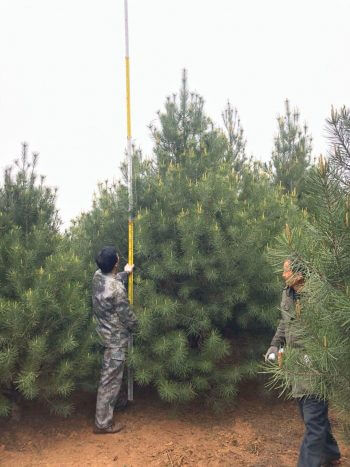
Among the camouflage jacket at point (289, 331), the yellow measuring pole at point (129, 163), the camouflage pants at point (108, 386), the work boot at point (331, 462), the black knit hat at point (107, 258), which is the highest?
the yellow measuring pole at point (129, 163)

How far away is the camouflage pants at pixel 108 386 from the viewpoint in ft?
14.1

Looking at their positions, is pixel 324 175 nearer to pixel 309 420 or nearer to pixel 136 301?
pixel 309 420

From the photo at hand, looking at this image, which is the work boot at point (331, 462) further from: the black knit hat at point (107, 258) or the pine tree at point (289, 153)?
the pine tree at point (289, 153)

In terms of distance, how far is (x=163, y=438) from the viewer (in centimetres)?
429

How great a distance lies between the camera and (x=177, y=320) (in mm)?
4461

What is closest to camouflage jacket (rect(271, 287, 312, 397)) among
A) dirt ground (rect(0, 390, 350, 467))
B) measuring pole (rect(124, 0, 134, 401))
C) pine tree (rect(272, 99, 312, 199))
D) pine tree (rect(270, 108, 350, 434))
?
pine tree (rect(270, 108, 350, 434))

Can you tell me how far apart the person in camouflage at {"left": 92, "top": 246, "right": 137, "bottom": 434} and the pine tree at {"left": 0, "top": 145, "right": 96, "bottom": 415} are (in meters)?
0.15

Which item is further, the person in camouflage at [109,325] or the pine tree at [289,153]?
the pine tree at [289,153]

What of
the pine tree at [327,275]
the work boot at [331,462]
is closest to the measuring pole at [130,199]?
the work boot at [331,462]

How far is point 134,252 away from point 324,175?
9.96 feet

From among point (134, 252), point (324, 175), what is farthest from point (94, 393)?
point (324, 175)

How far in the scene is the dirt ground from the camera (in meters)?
3.89

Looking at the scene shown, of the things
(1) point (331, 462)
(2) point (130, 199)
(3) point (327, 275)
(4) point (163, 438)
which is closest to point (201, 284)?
(2) point (130, 199)

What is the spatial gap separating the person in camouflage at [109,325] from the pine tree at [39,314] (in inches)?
5.9
